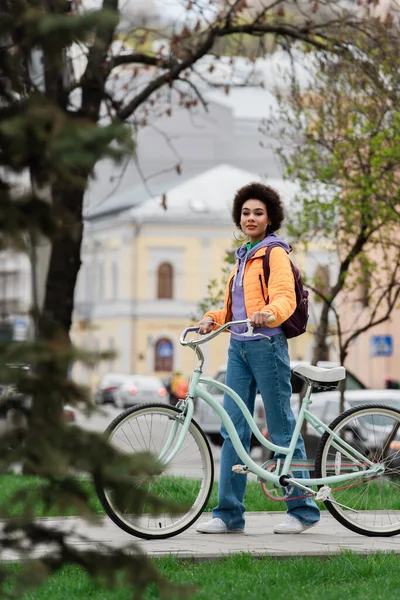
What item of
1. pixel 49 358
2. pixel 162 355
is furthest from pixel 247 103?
pixel 49 358

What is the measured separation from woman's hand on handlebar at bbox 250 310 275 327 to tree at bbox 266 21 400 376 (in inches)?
298

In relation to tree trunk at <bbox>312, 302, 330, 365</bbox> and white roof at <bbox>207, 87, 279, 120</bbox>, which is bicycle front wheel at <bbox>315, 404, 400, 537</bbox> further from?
white roof at <bbox>207, 87, 279, 120</bbox>

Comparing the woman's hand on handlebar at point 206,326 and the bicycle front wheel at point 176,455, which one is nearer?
the bicycle front wheel at point 176,455

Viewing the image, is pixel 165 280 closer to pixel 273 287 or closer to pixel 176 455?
pixel 273 287

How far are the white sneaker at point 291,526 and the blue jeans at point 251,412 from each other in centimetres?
3

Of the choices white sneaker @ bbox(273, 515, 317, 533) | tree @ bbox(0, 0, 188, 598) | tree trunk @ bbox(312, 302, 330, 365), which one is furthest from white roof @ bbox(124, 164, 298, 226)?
tree @ bbox(0, 0, 188, 598)

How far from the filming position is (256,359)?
6871 millimetres

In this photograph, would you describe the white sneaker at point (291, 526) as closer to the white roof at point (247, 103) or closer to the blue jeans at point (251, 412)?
the blue jeans at point (251, 412)

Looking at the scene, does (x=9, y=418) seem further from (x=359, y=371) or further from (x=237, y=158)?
(x=237, y=158)

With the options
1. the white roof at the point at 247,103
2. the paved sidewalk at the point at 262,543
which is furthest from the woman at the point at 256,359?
the white roof at the point at 247,103

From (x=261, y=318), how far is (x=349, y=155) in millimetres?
8560

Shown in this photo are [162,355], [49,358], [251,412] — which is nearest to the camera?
[49,358]

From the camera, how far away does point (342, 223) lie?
15.2 meters

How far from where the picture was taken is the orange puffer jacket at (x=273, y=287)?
6641 mm
